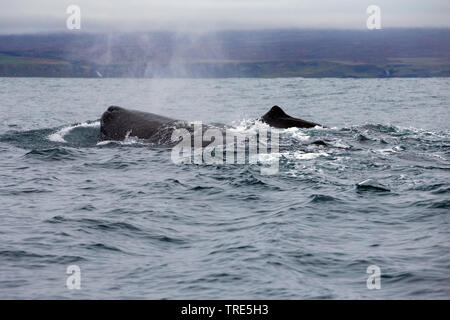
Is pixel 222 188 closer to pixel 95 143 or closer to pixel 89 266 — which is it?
pixel 89 266

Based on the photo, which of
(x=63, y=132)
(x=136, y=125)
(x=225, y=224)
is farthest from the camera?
(x=63, y=132)

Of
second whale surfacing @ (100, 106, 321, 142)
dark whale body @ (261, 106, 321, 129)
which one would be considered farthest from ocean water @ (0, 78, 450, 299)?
dark whale body @ (261, 106, 321, 129)

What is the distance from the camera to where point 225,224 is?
12.2 m

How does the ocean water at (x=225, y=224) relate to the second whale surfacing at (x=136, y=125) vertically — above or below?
Answer: below

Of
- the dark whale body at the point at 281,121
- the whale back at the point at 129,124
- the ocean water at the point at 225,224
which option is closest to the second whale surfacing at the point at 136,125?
the whale back at the point at 129,124

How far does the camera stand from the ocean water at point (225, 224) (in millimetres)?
9203

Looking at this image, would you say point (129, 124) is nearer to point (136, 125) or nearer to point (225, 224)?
point (136, 125)

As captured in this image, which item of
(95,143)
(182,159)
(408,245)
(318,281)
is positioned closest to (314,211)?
(408,245)

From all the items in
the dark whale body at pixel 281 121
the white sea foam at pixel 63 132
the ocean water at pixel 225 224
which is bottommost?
the ocean water at pixel 225 224

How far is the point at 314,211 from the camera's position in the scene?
12.9m

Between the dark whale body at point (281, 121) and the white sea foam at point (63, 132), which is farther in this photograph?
the dark whale body at point (281, 121)

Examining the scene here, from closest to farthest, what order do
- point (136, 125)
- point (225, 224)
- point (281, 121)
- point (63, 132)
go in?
point (225, 224)
point (136, 125)
point (281, 121)
point (63, 132)

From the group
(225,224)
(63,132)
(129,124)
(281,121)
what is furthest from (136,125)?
(225,224)

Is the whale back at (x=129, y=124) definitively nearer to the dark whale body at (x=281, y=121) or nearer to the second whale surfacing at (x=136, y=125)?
the second whale surfacing at (x=136, y=125)
